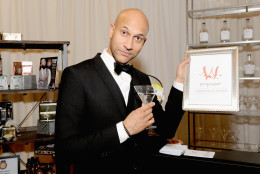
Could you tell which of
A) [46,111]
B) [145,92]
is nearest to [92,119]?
[145,92]

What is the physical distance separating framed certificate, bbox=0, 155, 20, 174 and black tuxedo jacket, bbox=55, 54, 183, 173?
1193mm

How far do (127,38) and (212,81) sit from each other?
663 mm

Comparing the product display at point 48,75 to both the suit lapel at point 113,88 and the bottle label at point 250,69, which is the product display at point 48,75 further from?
the bottle label at point 250,69

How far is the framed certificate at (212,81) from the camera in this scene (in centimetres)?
167

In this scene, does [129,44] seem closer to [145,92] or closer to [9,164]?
[145,92]

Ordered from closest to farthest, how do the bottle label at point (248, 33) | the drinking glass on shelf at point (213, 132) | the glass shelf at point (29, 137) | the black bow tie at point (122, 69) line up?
the black bow tie at point (122, 69), the glass shelf at point (29, 137), the bottle label at point (248, 33), the drinking glass on shelf at point (213, 132)

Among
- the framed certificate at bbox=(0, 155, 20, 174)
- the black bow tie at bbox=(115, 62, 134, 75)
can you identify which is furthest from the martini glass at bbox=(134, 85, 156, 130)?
the framed certificate at bbox=(0, 155, 20, 174)

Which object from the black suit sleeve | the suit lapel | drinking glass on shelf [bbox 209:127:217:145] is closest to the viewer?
the black suit sleeve

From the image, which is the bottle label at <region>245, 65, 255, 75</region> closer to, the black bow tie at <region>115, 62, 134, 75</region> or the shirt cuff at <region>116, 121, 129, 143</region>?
the black bow tie at <region>115, 62, 134, 75</region>

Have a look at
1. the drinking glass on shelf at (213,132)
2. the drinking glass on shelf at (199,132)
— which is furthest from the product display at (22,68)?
Result: the drinking glass on shelf at (213,132)

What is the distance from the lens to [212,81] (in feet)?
5.71

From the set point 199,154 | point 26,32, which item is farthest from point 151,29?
point 199,154

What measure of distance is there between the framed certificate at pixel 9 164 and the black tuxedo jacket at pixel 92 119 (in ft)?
3.91

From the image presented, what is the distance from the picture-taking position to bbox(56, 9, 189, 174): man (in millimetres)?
1331
